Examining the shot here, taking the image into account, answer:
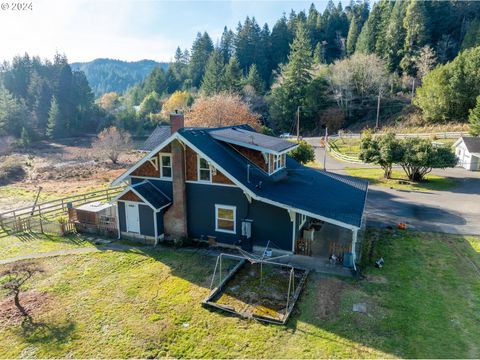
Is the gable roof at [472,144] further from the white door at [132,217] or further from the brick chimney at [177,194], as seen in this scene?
the white door at [132,217]

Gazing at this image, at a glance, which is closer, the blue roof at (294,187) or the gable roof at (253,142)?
the blue roof at (294,187)

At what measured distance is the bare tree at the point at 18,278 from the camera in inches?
492

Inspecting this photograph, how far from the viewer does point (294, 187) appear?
59.7ft

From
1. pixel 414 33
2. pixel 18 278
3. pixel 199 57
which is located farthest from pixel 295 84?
pixel 18 278

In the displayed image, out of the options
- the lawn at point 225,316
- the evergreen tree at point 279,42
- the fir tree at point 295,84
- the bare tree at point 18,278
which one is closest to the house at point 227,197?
the lawn at point 225,316

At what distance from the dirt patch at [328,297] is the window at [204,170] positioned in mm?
7637

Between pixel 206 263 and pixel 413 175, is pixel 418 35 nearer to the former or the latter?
pixel 413 175

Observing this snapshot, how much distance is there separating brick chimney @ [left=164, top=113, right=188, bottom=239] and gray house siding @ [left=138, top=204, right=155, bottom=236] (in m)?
0.82

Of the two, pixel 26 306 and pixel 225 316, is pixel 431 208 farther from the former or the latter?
pixel 26 306

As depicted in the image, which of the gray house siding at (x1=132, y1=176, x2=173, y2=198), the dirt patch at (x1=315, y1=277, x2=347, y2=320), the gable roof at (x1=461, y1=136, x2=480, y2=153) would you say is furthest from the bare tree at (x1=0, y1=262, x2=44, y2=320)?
the gable roof at (x1=461, y1=136, x2=480, y2=153)

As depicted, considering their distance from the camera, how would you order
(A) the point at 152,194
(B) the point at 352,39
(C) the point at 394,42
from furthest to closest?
1. (B) the point at 352,39
2. (C) the point at 394,42
3. (A) the point at 152,194

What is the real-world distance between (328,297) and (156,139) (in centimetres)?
1696

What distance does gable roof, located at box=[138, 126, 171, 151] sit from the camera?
2327cm

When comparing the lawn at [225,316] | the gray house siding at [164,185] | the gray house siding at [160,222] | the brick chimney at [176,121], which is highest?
the brick chimney at [176,121]
